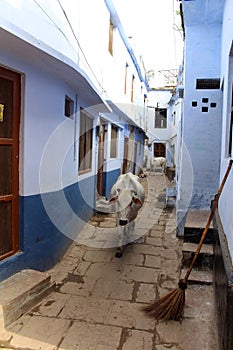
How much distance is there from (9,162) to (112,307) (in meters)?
2.05

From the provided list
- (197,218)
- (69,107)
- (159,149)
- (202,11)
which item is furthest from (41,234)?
(159,149)

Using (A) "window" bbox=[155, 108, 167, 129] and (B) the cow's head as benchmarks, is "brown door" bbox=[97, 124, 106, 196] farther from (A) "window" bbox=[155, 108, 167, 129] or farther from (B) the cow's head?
(A) "window" bbox=[155, 108, 167, 129]

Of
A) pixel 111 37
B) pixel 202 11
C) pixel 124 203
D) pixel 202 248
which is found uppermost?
pixel 111 37

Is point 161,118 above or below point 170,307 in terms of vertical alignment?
above

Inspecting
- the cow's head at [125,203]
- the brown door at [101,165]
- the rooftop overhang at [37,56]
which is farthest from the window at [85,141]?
the rooftop overhang at [37,56]

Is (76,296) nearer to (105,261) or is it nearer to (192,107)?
(105,261)

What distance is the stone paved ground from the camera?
2.86 meters

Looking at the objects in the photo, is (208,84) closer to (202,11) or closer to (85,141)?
(202,11)

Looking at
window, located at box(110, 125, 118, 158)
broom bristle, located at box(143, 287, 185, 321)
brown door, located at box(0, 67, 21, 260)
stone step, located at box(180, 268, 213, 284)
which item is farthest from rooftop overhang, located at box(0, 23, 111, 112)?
window, located at box(110, 125, 118, 158)

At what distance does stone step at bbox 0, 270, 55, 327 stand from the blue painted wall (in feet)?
0.47

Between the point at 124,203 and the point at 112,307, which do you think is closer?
the point at 112,307

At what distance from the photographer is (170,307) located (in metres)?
3.25

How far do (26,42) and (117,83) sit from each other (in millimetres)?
6747

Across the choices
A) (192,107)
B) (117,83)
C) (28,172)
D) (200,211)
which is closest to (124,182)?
(200,211)
